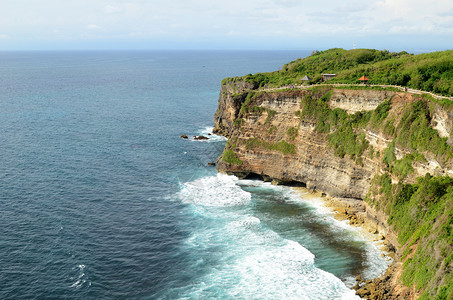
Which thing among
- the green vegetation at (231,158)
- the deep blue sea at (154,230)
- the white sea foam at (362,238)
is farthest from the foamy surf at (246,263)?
the green vegetation at (231,158)

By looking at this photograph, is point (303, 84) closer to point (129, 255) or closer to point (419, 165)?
point (419, 165)

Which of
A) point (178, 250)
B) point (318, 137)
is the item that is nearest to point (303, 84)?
point (318, 137)

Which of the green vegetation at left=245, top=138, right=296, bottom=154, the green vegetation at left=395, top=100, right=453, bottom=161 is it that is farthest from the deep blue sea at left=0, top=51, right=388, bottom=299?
the green vegetation at left=395, top=100, right=453, bottom=161

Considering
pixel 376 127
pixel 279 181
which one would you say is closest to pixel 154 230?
pixel 279 181

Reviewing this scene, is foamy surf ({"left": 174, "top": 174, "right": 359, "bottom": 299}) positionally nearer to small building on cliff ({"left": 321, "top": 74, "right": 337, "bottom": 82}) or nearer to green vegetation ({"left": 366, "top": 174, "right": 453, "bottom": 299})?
green vegetation ({"left": 366, "top": 174, "right": 453, "bottom": 299})

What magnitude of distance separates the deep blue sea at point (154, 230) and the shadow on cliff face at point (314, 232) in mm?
152

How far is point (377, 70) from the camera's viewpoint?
8444cm

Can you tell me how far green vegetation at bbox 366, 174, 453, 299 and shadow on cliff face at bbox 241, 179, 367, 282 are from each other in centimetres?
618

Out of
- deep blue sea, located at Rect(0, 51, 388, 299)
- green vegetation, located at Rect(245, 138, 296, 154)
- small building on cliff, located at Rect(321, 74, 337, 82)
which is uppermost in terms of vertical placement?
small building on cliff, located at Rect(321, 74, 337, 82)

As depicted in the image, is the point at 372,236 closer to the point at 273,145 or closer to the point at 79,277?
the point at 273,145

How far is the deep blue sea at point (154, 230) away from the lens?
46.5 m

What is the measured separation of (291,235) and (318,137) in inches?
874

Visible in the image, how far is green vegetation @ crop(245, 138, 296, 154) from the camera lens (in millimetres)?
76375

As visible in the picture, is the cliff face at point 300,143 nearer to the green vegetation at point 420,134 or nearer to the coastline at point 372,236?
the green vegetation at point 420,134
